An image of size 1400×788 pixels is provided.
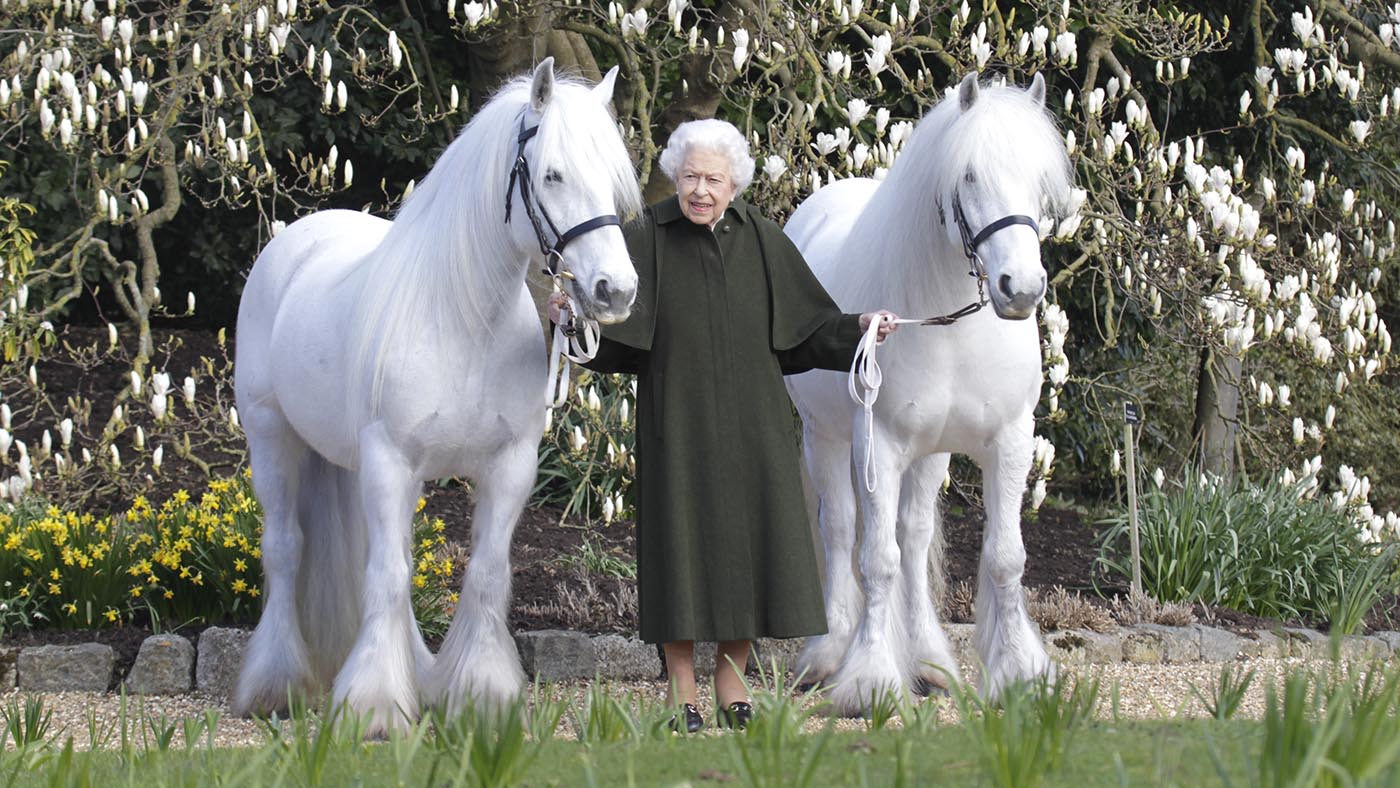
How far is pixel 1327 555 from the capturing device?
6801 mm

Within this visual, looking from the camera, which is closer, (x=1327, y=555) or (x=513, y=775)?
(x=513, y=775)

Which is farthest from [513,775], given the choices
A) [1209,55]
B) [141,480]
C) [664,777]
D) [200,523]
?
[1209,55]

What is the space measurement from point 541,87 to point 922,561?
6.84 feet

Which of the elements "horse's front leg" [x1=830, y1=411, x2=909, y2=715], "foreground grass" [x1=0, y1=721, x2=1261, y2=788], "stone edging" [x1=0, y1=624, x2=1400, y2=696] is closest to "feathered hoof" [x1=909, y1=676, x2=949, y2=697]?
"stone edging" [x1=0, y1=624, x2=1400, y2=696]

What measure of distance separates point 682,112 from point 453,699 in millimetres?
4047

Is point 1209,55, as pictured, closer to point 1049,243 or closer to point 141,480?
point 1049,243

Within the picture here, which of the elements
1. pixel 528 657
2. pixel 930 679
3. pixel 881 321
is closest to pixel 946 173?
pixel 881 321

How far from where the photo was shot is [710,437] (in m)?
4.42

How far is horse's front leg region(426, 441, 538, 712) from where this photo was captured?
15.0 ft

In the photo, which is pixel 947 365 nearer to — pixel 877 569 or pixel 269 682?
pixel 877 569

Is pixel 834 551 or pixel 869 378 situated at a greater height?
pixel 869 378

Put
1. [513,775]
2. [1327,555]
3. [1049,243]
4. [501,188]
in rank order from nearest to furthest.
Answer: [513,775]
[501,188]
[1327,555]
[1049,243]

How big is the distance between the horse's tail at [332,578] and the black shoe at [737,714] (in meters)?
1.52

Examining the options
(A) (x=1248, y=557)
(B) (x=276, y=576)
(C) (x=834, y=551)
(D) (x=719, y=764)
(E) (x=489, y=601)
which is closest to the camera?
(D) (x=719, y=764)
